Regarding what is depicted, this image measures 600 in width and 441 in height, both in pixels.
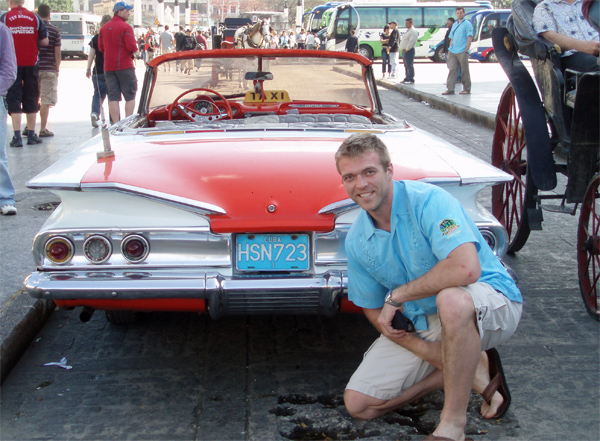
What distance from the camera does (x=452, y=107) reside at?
14.1 metres

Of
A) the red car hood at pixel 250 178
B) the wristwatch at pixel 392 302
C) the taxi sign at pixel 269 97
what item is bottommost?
the wristwatch at pixel 392 302

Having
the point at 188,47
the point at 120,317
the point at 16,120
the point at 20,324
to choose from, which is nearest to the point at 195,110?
the point at 120,317

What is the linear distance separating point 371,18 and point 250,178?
3225cm

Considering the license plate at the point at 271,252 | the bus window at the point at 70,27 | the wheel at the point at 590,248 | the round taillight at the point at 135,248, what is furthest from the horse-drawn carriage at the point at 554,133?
the bus window at the point at 70,27

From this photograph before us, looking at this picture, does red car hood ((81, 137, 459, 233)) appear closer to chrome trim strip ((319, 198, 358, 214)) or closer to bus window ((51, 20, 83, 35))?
chrome trim strip ((319, 198, 358, 214))

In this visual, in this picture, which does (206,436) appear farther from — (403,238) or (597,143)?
(597,143)

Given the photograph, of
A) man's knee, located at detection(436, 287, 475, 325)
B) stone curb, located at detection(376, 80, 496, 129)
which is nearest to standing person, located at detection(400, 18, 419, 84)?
stone curb, located at detection(376, 80, 496, 129)

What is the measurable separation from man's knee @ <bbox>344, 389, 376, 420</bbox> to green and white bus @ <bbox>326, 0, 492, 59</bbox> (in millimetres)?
31489

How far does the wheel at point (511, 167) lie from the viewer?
185 inches

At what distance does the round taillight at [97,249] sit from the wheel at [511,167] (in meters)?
2.76

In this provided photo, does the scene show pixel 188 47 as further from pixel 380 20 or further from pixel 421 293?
pixel 421 293

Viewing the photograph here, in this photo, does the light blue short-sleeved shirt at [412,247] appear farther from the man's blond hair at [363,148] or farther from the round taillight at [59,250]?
the round taillight at [59,250]

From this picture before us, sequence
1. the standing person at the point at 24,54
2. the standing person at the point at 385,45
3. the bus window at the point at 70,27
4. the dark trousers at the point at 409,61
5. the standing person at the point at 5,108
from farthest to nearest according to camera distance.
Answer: the bus window at the point at 70,27 → the standing person at the point at 385,45 → the dark trousers at the point at 409,61 → the standing person at the point at 24,54 → the standing person at the point at 5,108

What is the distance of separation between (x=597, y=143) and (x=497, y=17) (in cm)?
2923
